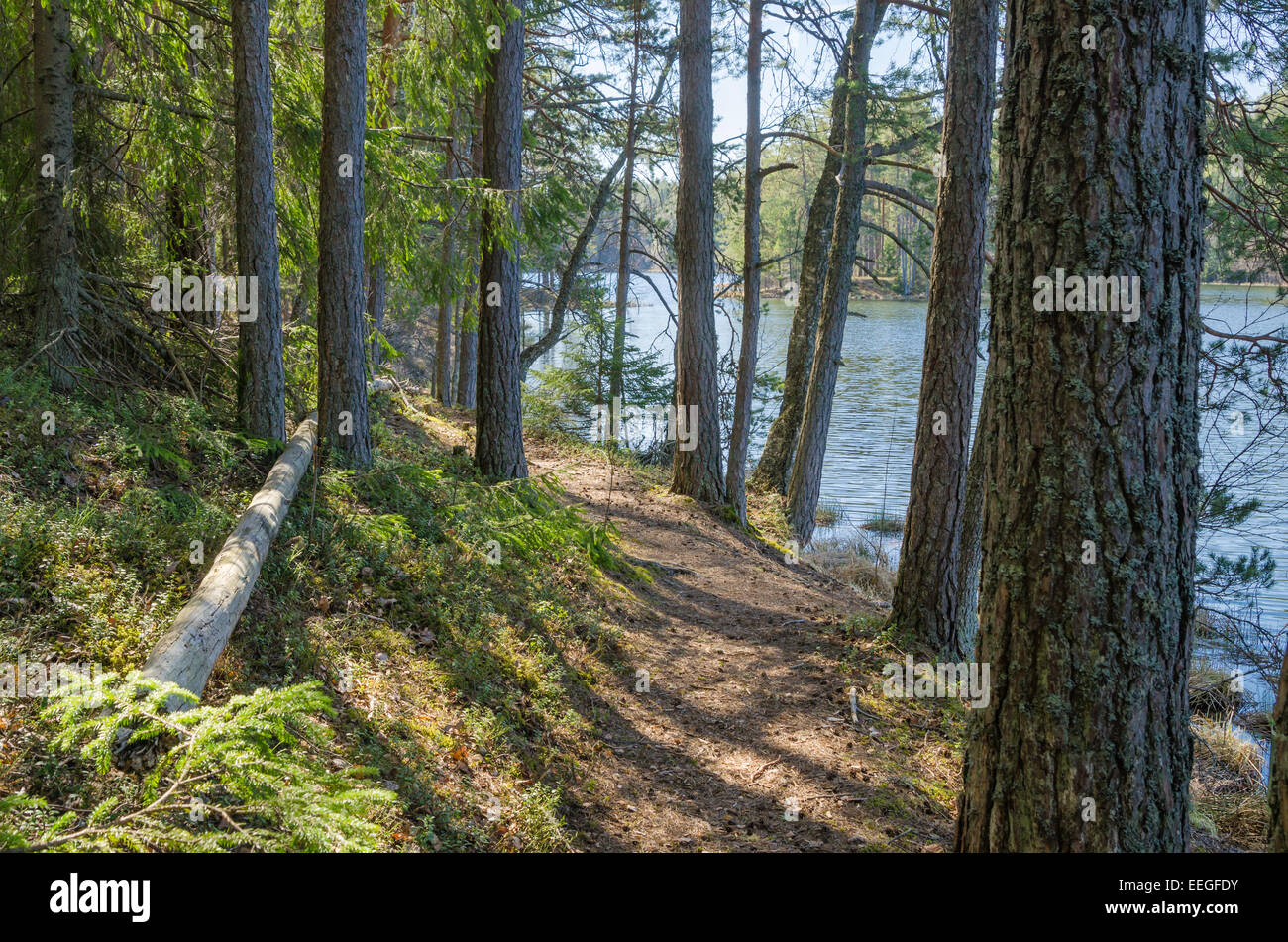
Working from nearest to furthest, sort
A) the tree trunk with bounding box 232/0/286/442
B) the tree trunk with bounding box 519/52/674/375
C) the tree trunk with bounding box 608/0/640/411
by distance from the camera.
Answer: the tree trunk with bounding box 232/0/286/442 < the tree trunk with bounding box 608/0/640/411 < the tree trunk with bounding box 519/52/674/375

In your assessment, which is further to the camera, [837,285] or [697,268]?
[837,285]

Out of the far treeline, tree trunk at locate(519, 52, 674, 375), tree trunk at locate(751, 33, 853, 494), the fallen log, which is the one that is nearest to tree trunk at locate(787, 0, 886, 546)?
the far treeline

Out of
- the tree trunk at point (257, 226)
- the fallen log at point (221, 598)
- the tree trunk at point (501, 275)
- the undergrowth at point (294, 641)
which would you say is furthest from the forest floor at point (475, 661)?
the tree trunk at point (501, 275)

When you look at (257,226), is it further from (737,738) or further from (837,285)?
(837,285)

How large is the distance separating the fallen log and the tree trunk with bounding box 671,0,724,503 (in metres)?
6.60

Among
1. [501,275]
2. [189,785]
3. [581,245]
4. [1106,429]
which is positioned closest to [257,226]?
[501,275]

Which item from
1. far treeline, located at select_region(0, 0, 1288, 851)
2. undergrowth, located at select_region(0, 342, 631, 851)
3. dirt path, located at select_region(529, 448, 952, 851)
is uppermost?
far treeline, located at select_region(0, 0, 1288, 851)

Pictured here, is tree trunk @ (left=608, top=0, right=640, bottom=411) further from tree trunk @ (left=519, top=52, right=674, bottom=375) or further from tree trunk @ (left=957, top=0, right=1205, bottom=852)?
tree trunk @ (left=957, top=0, right=1205, bottom=852)

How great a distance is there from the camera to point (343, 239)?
749 cm

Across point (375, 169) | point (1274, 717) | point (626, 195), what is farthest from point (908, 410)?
point (1274, 717)

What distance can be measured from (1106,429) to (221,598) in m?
3.90

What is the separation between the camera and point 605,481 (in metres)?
13.1

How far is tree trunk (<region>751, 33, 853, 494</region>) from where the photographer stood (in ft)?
46.5
